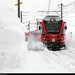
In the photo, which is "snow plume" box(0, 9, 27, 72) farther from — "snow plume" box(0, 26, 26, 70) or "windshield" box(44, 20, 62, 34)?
"windshield" box(44, 20, 62, 34)

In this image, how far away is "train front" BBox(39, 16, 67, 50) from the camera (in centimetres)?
2166

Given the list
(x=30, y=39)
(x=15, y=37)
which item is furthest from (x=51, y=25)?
(x=15, y=37)

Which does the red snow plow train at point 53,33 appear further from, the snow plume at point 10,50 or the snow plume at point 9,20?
the snow plume at point 10,50

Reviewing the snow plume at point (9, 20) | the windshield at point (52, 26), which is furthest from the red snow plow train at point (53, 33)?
the snow plume at point (9, 20)

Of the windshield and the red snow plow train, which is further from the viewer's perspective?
the windshield

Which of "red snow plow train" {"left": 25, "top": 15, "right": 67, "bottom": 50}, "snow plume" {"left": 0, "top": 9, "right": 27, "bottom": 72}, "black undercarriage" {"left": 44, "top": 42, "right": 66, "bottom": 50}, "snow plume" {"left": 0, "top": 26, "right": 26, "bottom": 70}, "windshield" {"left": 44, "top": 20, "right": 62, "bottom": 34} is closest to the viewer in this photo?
"snow plume" {"left": 0, "top": 9, "right": 27, "bottom": 72}

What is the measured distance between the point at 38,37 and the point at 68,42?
11.0 feet

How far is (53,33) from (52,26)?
2.60 ft

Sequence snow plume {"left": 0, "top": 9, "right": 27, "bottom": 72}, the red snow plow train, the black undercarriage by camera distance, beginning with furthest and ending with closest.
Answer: the red snow plow train
the black undercarriage
snow plume {"left": 0, "top": 9, "right": 27, "bottom": 72}

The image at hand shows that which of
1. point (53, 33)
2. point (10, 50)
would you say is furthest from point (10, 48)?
point (53, 33)

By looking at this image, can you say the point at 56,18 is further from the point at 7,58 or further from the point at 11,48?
the point at 7,58

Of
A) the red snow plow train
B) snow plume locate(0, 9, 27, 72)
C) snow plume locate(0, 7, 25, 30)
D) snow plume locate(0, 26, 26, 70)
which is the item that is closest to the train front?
the red snow plow train

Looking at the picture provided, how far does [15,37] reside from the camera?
539 inches

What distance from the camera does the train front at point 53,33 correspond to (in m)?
21.7
